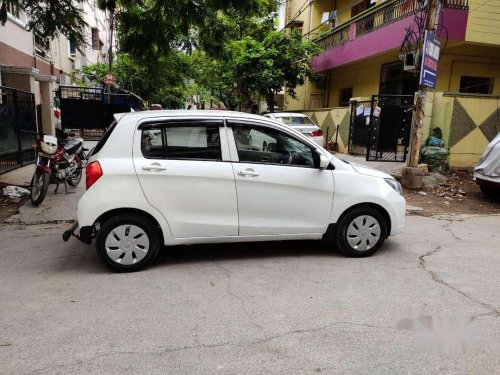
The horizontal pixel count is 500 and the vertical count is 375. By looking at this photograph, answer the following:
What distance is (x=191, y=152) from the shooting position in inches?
177

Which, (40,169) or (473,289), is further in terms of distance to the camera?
(40,169)

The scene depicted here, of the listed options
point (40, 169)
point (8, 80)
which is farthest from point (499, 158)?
point (8, 80)

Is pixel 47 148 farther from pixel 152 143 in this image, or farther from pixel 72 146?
pixel 152 143

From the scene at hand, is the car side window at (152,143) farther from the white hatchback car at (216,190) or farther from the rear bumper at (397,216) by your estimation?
the rear bumper at (397,216)

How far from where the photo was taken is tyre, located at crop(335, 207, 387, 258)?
4906 mm

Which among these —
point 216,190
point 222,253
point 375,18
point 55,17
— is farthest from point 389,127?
point 55,17

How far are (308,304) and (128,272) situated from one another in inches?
77.3

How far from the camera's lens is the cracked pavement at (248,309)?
9.35 ft

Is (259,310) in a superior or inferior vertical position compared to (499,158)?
inferior

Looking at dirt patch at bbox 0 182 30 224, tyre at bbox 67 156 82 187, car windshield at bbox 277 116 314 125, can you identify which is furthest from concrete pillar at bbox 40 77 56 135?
car windshield at bbox 277 116 314 125

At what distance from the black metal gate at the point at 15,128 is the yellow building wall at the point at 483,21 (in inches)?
478

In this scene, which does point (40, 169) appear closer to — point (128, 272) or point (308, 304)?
point (128, 272)

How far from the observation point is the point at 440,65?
13.7 meters

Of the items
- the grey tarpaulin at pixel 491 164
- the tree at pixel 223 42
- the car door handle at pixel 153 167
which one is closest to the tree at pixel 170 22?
the tree at pixel 223 42
